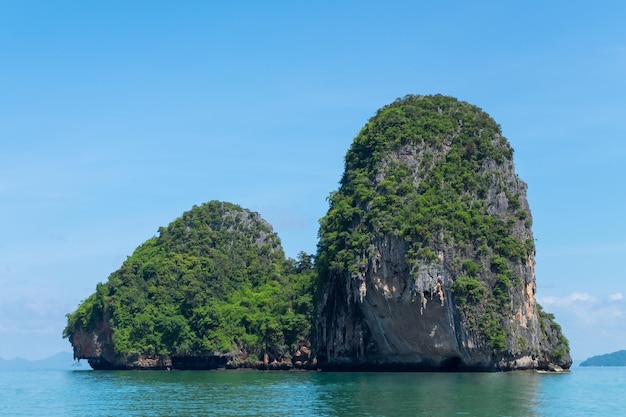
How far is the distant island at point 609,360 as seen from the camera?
16588 centimetres

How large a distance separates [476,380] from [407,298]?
9.94m

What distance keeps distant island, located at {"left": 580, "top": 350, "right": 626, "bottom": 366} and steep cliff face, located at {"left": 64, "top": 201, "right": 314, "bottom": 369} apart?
353 feet

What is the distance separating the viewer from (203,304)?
239 feet

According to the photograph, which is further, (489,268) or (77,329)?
(77,329)

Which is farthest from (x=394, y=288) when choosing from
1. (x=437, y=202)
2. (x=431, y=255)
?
(x=437, y=202)

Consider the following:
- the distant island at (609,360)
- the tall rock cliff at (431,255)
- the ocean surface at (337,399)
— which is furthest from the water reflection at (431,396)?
the distant island at (609,360)

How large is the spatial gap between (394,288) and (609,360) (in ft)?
427

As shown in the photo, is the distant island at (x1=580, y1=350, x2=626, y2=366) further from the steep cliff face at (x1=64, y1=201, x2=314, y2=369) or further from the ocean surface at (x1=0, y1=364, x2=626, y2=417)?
the ocean surface at (x1=0, y1=364, x2=626, y2=417)

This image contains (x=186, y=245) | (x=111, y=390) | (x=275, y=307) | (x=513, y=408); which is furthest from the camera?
(x=186, y=245)

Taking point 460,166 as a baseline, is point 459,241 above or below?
below

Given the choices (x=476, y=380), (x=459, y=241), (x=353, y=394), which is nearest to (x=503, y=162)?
(x=459, y=241)

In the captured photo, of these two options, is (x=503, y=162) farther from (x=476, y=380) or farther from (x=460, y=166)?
(x=476, y=380)

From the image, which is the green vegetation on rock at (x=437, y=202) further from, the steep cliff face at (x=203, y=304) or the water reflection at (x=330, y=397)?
the steep cliff face at (x=203, y=304)

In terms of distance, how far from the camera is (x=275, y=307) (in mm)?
71750
